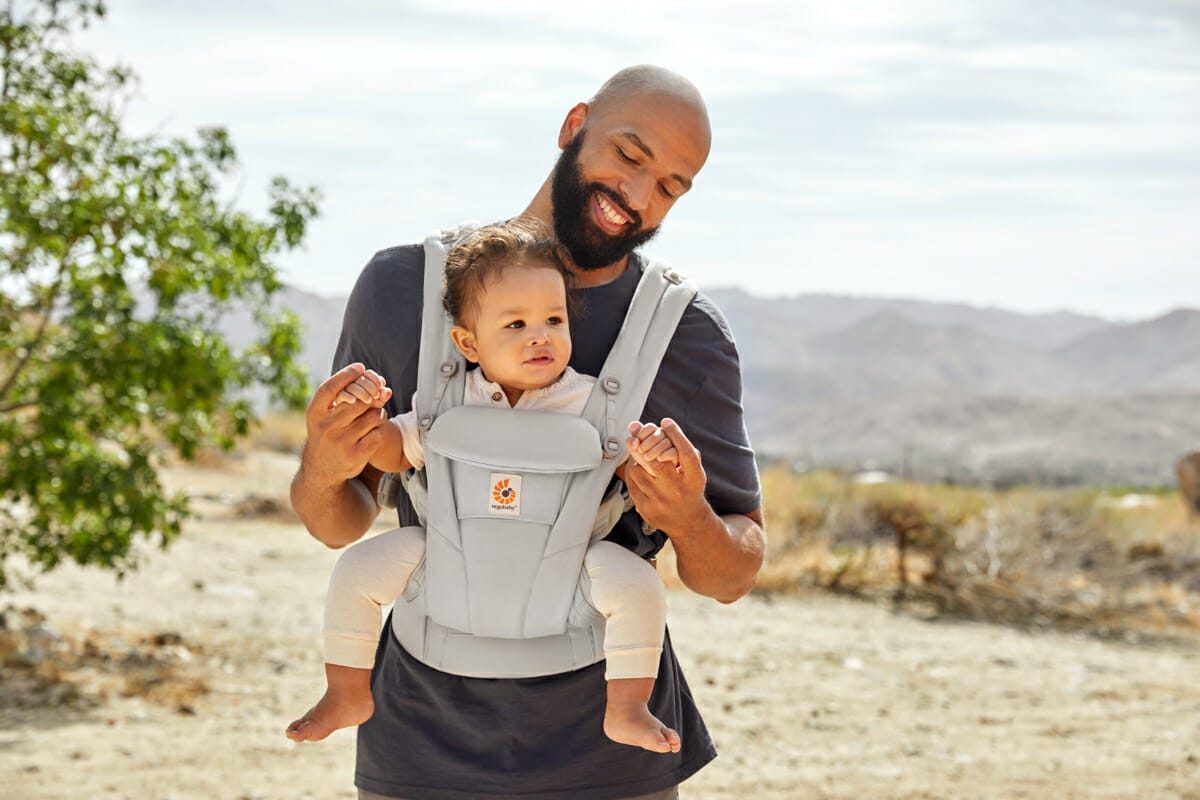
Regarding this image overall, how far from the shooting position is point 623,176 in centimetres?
252

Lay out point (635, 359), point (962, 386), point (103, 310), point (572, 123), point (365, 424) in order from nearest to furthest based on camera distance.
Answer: point (365, 424) → point (635, 359) → point (572, 123) → point (103, 310) → point (962, 386)

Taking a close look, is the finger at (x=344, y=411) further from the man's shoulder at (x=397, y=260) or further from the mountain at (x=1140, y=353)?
the mountain at (x=1140, y=353)

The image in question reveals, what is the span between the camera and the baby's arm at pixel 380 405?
2.15 m

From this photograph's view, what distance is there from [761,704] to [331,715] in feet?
19.8

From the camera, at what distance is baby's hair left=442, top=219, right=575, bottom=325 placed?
2285mm

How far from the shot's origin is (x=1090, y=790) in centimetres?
642

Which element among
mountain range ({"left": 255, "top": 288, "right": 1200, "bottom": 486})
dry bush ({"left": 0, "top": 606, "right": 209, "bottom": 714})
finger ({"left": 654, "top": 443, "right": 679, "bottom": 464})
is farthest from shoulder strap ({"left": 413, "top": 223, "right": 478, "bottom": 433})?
mountain range ({"left": 255, "top": 288, "right": 1200, "bottom": 486})

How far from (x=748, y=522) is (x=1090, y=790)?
4923 millimetres

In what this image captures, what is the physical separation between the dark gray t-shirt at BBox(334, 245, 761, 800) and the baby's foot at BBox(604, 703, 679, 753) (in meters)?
0.15

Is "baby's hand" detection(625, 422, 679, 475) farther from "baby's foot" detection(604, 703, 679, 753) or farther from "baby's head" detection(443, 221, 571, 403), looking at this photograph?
"baby's foot" detection(604, 703, 679, 753)

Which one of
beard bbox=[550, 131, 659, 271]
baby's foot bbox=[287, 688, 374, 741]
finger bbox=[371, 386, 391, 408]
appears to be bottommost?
baby's foot bbox=[287, 688, 374, 741]

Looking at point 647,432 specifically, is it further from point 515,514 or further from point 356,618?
point 356,618

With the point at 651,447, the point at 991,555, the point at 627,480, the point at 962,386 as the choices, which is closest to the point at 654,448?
the point at 651,447

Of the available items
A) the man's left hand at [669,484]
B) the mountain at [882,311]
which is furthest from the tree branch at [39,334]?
the mountain at [882,311]
